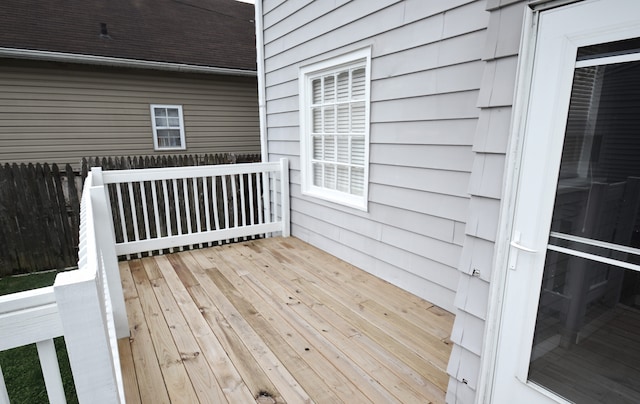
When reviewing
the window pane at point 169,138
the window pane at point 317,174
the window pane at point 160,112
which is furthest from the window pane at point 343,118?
the window pane at point 160,112

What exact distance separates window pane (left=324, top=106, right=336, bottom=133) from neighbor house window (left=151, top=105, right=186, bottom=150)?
211 inches

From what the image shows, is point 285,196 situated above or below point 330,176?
below

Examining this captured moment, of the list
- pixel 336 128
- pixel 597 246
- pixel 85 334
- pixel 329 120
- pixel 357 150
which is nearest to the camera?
pixel 85 334

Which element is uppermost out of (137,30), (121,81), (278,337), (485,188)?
(137,30)

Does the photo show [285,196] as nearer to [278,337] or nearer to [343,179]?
[343,179]

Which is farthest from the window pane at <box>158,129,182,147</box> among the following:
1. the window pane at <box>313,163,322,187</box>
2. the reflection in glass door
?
the reflection in glass door

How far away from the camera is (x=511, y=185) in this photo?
4.21ft

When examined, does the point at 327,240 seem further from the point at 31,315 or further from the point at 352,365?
the point at 31,315

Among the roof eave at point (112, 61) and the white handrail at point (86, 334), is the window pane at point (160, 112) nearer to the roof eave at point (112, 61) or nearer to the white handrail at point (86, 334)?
the roof eave at point (112, 61)

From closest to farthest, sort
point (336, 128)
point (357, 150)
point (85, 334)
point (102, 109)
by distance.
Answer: point (85, 334), point (357, 150), point (336, 128), point (102, 109)

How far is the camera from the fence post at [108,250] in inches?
76.5

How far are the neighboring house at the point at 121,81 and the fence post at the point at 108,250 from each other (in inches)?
236

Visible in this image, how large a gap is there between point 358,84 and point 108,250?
2.44 m

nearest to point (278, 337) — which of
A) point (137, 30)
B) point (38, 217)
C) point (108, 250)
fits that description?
point (108, 250)
